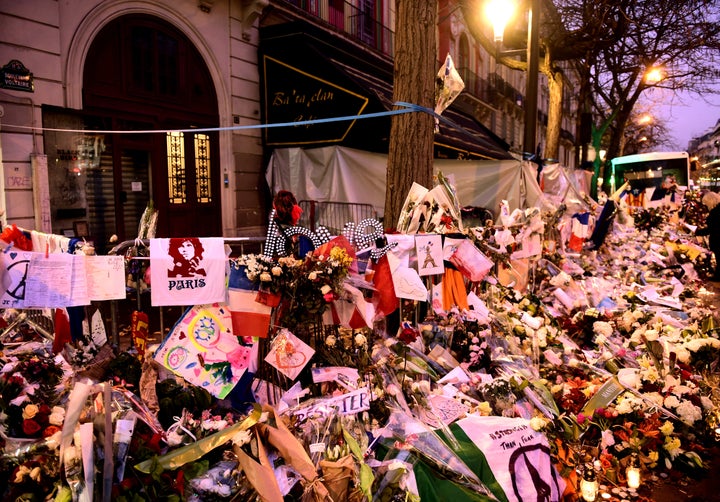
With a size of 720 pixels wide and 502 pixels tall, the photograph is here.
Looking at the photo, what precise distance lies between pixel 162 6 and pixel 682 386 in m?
9.63

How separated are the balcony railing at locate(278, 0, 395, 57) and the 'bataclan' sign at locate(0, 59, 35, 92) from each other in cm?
615

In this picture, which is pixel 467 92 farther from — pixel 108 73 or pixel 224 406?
pixel 224 406

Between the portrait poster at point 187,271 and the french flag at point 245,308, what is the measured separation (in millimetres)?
172

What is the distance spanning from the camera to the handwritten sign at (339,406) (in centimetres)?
316

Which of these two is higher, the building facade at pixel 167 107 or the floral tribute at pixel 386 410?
the building facade at pixel 167 107

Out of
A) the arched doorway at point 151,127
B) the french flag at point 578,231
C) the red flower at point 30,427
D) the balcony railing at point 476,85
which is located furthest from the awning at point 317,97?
the balcony railing at point 476,85

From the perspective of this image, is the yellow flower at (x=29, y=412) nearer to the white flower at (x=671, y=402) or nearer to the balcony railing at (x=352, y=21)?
the white flower at (x=671, y=402)

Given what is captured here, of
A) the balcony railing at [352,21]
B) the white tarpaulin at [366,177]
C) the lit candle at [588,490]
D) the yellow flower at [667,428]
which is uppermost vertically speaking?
the balcony railing at [352,21]

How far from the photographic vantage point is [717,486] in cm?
380

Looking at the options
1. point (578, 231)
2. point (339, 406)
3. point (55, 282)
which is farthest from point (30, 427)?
point (578, 231)

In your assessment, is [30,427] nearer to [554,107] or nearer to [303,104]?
[303,104]

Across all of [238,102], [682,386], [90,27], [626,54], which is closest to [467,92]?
[626,54]

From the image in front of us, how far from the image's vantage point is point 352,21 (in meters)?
14.6

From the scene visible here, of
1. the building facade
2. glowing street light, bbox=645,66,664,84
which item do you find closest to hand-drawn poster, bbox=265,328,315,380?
the building facade
